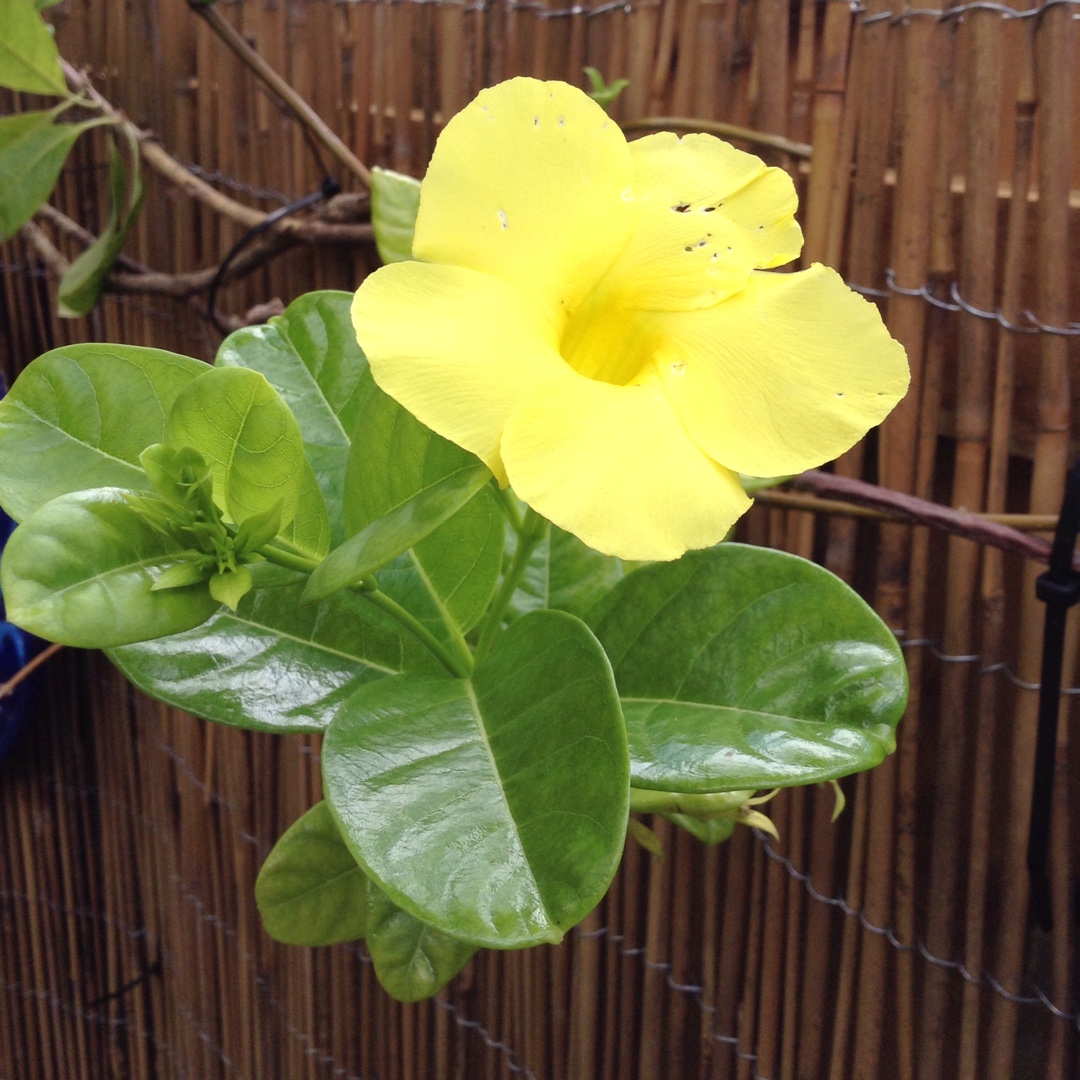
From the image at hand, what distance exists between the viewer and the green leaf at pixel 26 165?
0.90 m

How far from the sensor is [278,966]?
1150mm

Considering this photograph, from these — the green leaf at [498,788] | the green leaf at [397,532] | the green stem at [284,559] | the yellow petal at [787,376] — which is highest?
the yellow petal at [787,376]

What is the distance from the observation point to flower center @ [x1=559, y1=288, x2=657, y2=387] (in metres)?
0.37

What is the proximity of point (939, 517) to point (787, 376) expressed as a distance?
272 millimetres

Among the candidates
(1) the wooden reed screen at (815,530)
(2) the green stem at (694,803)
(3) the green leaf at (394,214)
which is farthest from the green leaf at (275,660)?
(1) the wooden reed screen at (815,530)

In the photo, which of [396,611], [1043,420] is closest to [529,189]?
[396,611]

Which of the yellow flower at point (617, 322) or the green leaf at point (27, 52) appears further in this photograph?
the green leaf at point (27, 52)

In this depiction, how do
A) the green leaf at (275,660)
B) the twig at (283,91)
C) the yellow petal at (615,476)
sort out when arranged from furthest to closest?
the twig at (283,91)
the green leaf at (275,660)
the yellow petal at (615,476)

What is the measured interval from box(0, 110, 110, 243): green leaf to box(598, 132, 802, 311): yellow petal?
2.46ft

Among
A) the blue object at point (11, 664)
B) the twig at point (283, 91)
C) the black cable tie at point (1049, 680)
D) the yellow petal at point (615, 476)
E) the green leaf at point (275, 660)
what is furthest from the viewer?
the blue object at point (11, 664)

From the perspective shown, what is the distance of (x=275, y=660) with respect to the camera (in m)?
0.43

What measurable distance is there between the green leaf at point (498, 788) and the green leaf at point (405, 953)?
16 centimetres

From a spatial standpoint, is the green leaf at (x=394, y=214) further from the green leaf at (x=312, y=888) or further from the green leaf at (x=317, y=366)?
the green leaf at (x=312, y=888)

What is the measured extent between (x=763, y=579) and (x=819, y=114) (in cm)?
39
